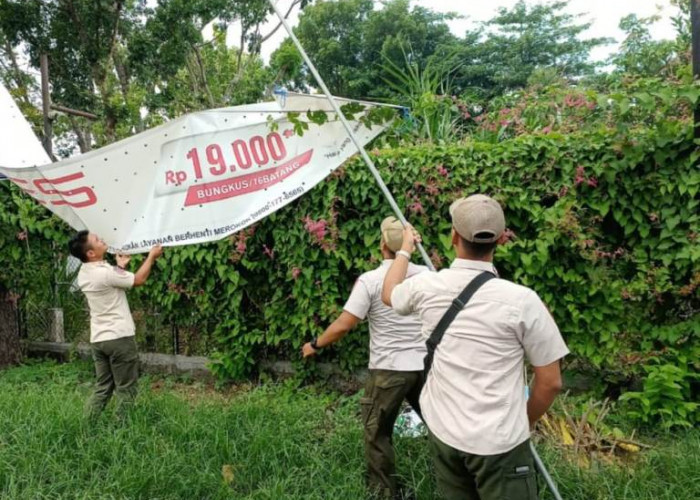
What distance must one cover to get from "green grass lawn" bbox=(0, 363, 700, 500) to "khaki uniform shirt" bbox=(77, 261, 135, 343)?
1.95 ft

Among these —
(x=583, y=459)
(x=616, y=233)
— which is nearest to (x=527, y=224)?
(x=616, y=233)

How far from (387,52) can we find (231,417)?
26.3 m

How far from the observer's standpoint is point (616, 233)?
4227 millimetres

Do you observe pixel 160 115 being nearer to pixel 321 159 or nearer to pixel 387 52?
pixel 321 159

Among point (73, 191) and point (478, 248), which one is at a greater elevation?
point (73, 191)

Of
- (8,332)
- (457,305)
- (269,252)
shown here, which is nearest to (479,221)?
(457,305)

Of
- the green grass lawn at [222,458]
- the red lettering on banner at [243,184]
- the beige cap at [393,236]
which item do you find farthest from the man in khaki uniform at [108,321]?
the beige cap at [393,236]

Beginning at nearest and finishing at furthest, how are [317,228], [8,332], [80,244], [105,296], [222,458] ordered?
[222,458], [80,244], [105,296], [317,228], [8,332]

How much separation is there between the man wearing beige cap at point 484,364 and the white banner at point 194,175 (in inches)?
66.4

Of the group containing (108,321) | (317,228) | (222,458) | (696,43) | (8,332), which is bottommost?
(8,332)

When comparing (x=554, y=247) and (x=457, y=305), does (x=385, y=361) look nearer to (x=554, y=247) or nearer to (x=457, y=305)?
(x=457, y=305)

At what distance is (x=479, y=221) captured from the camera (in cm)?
204

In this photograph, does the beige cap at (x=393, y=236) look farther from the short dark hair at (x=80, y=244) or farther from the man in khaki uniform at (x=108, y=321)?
the short dark hair at (x=80, y=244)

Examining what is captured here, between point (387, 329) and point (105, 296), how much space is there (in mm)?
2227
